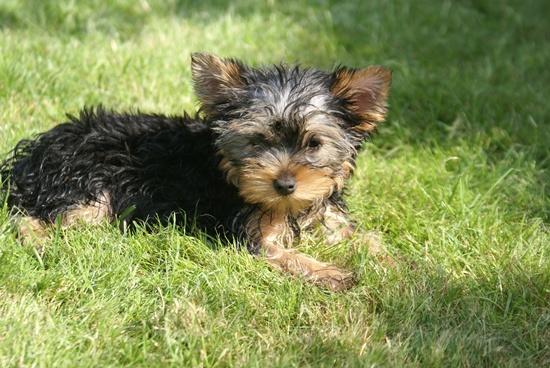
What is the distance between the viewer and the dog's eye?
4754 millimetres

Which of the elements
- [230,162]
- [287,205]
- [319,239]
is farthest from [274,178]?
[319,239]

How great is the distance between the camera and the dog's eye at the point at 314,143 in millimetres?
4754

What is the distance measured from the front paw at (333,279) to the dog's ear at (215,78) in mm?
1191

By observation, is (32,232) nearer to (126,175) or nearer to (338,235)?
(126,175)

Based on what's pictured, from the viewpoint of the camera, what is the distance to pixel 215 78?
16.1ft

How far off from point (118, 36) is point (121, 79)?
3.70 feet

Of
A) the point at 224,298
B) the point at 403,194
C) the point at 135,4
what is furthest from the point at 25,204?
the point at 135,4

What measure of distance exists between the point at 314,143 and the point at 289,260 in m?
0.73

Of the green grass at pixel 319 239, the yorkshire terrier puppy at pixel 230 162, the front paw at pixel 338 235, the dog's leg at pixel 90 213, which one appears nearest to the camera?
the green grass at pixel 319 239

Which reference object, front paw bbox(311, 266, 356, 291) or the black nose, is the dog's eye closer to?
the black nose

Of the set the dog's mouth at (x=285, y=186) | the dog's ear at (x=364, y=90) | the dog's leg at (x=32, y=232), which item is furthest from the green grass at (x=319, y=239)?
the dog's ear at (x=364, y=90)

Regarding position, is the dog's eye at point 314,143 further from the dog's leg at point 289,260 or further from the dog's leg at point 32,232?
the dog's leg at point 32,232

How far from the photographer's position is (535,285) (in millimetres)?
4621

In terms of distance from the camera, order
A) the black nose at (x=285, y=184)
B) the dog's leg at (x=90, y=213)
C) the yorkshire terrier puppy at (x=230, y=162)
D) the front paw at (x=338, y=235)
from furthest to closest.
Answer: the front paw at (x=338, y=235), the dog's leg at (x=90, y=213), the yorkshire terrier puppy at (x=230, y=162), the black nose at (x=285, y=184)
